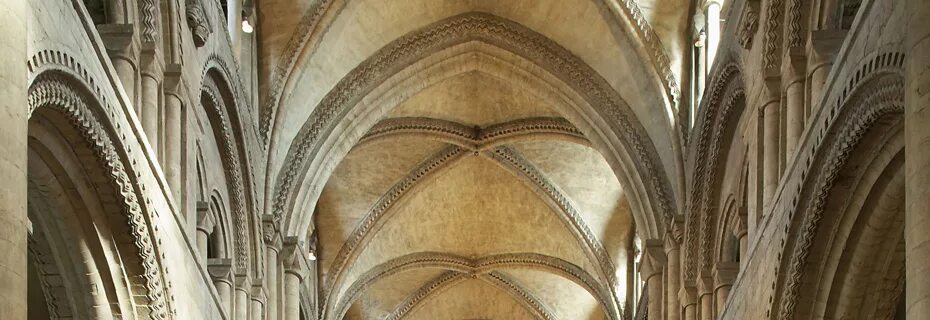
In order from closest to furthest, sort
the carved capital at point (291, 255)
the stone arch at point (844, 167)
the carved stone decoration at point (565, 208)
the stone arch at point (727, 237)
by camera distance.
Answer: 1. the stone arch at point (844, 167)
2. the stone arch at point (727, 237)
3. the carved capital at point (291, 255)
4. the carved stone decoration at point (565, 208)

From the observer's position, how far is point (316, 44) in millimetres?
22750

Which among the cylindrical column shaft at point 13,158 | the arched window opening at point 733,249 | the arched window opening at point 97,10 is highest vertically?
the arched window opening at point 97,10

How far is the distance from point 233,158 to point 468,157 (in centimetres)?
933

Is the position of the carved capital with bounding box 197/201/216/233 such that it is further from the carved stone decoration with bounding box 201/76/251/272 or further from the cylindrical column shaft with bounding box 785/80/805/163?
the cylindrical column shaft with bounding box 785/80/805/163

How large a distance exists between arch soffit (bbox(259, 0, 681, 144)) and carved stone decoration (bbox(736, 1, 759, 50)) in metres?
4.50

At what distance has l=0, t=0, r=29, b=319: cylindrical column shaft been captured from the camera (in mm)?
9414

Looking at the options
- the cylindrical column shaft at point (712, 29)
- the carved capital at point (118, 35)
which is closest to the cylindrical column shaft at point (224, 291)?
the carved capital at point (118, 35)

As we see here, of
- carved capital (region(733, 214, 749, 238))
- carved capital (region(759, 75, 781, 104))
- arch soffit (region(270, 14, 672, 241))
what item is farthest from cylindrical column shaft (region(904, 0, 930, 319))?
arch soffit (region(270, 14, 672, 241))

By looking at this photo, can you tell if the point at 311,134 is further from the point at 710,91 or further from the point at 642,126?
the point at 710,91

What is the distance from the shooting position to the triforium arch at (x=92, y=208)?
44.0ft

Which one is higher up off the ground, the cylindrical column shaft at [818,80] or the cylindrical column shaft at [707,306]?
the cylindrical column shaft at [818,80]

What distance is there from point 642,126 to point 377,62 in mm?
3707

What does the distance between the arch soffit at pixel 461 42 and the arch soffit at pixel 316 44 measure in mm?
1030

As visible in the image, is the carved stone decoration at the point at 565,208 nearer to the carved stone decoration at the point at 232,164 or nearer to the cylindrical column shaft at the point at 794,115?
the carved stone decoration at the point at 232,164
